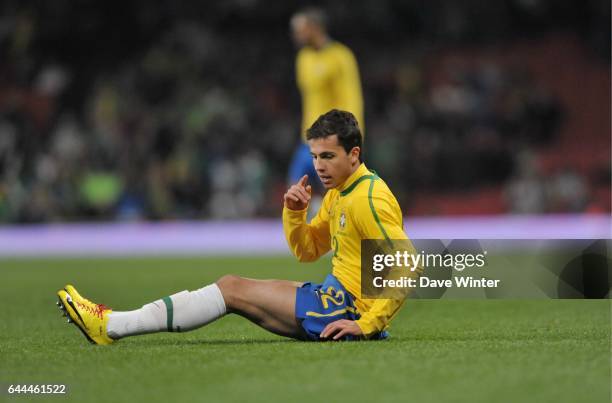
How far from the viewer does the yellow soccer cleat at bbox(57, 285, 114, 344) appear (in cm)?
563

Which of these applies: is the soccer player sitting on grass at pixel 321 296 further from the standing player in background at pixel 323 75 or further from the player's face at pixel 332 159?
the standing player in background at pixel 323 75

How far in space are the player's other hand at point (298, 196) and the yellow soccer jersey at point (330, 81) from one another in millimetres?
4607

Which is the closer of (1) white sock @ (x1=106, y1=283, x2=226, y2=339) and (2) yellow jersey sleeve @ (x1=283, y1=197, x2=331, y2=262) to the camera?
(1) white sock @ (x1=106, y1=283, x2=226, y2=339)

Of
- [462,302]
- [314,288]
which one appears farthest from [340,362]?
[462,302]

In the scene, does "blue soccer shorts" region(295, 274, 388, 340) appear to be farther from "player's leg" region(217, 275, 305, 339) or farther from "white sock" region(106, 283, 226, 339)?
"white sock" region(106, 283, 226, 339)

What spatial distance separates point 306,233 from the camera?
5977 mm

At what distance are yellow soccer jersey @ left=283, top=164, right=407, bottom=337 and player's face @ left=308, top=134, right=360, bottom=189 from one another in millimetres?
57

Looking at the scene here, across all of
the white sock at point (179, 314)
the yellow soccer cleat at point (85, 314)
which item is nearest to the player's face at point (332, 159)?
the white sock at point (179, 314)

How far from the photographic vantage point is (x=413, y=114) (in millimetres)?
18266

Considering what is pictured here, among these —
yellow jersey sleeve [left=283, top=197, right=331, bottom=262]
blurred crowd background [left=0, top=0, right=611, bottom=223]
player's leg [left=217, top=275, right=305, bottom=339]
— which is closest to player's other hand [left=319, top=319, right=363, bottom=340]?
player's leg [left=217, top=275, right=305, bottom=339]

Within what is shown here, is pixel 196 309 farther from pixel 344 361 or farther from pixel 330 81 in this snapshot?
pixel 330 81

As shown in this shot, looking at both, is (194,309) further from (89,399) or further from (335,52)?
(335,52)

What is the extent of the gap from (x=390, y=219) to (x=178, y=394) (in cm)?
161

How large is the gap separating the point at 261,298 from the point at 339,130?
0.93 m
